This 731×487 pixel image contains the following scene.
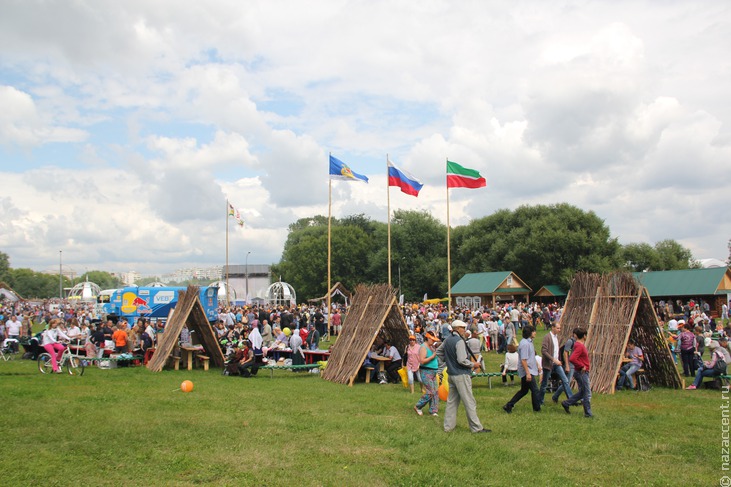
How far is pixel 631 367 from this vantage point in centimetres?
1473

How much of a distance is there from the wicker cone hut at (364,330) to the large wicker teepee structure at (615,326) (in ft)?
15.5

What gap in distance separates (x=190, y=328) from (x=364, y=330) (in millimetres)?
6935

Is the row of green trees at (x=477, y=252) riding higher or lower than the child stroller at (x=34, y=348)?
higher

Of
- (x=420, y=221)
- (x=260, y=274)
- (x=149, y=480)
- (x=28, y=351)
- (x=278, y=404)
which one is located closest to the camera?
(x=149, y=480)

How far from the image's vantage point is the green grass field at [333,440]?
7555mm

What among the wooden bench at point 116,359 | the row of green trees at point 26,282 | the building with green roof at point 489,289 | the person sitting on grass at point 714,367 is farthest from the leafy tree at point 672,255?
the row of green trees at point 26,282

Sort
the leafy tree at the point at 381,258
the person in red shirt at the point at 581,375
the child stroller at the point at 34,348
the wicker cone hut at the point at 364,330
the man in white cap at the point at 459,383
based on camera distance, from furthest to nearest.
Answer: the leafy tree at the point at 381,258, the child stroller at the point at 34,348, the wicker cone hut at the point at 364,330, the person in red shirt at the point at 581,375, the man in white cap at the point at 459,383

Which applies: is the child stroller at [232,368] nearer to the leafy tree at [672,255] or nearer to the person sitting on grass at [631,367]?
the person sitting on grass at [631,367]

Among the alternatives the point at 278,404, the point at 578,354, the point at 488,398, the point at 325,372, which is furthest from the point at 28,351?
the point at 578,354

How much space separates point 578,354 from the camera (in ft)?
37.9

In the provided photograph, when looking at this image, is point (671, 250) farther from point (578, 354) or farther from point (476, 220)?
point (578, 354)

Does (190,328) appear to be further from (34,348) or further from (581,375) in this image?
(581,375)

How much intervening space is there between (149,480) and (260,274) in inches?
3570

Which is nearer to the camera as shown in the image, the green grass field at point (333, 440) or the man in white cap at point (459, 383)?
the green grass field at point (333, 440)
